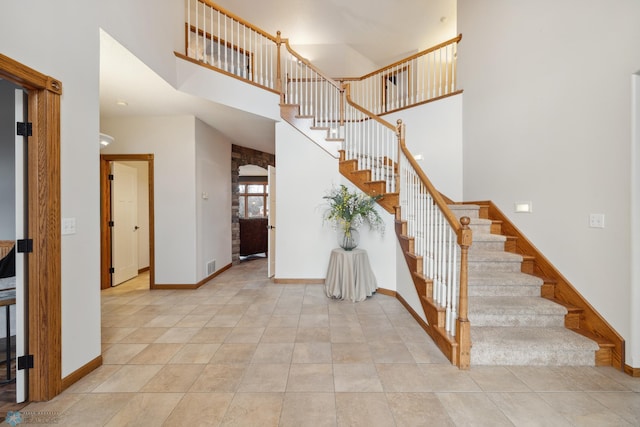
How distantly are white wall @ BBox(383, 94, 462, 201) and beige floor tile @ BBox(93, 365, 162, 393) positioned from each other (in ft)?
15.0

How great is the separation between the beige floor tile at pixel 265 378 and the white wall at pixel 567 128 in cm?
271

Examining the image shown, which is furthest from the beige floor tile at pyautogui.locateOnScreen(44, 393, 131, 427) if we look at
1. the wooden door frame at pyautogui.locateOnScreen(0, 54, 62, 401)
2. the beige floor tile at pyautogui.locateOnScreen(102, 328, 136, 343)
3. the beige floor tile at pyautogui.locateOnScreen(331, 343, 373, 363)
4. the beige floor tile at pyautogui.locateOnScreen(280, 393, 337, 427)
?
the beige floor tile at pyautogui.locateOnScreen(331, 343, 373, 363)

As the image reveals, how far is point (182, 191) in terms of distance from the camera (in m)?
4.29

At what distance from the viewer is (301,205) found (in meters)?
4.46

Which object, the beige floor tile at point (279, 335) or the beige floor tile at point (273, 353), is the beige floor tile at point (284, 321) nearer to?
the beige floor tile at point (279, 335)

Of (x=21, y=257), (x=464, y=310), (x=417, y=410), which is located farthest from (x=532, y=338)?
(x=21, y=257)

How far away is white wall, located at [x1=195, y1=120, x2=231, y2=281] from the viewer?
443 cm

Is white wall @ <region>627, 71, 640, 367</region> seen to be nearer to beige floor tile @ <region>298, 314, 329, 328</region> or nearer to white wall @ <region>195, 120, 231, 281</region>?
beige floor tile @ <region>298, 314, 329, 328</region>

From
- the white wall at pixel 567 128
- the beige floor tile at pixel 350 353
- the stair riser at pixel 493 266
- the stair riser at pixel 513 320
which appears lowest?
the beige floor tile at pixel 350 353

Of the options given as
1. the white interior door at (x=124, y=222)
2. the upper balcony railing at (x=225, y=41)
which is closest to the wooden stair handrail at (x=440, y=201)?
the upper balcony railing at (x=225, y=41)

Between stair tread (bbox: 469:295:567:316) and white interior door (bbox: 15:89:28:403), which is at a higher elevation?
white interior door (bbox: 15:89:28:403)

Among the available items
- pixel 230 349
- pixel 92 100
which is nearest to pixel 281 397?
pixel 230 349

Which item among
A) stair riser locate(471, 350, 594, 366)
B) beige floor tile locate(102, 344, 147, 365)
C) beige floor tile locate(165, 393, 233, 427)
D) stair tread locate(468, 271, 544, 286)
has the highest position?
stair tread locate(468, 271, 544, 286)

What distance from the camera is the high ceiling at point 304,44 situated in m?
3.14
